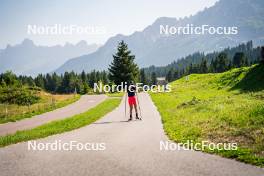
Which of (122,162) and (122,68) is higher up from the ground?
(122,68)

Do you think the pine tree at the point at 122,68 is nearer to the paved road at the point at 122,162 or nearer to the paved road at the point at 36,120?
the paved road at the point at 36,120

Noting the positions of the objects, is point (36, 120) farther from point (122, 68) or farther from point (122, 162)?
point (122, 68)

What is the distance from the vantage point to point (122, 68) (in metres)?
80.2

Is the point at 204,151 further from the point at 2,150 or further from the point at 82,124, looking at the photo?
the point at 82,124

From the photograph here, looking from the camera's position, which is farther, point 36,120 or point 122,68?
point 122,68

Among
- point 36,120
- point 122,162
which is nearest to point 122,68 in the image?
point 36,120

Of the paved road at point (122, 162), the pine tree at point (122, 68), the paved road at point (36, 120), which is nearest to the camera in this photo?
the paved road at point (122, 162)

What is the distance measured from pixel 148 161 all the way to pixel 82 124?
35.8 ft

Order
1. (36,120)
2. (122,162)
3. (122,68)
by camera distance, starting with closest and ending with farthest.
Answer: (122,162) < (36,120) < (122,68)

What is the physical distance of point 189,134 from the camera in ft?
44.5

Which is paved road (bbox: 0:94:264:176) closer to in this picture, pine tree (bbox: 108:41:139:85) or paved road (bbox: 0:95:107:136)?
paved road (bbox: 0:95:107:136)

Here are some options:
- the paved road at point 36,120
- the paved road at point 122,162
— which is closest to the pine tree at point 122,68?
the paved road at point 36,120

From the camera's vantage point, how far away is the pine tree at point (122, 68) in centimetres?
7894

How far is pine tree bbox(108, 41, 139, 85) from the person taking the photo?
3108 inches
